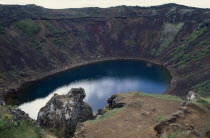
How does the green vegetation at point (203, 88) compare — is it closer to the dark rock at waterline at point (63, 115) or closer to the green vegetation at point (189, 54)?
the green vegetation at point (189, 54)

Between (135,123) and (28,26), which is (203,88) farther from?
(28,26)

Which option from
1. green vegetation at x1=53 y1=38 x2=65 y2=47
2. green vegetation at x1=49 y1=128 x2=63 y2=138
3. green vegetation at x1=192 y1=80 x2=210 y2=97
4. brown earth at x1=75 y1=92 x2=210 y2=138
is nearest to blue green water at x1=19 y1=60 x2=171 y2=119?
green vegetation at x1=192 y1=80 x2=210 y2=97

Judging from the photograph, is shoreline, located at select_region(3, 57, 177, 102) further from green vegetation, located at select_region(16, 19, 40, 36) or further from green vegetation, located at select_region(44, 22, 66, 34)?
green vegetation, located at select_region(16, 19, 40, 36)

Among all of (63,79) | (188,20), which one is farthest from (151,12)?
(63,79)

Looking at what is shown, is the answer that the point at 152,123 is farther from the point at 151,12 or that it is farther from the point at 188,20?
the point at 151,12

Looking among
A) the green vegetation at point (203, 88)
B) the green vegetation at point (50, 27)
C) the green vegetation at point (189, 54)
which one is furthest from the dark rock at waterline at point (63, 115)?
the green vegetation at point (50, 27)
